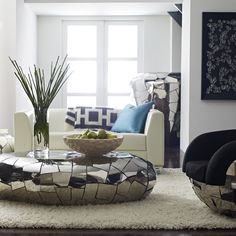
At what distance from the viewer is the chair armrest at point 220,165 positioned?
2969 mm

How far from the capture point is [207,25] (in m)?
6.12

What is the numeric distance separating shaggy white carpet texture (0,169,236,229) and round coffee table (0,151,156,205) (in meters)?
0.07

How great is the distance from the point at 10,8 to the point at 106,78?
2345 millimetres

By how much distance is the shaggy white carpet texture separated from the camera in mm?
2936

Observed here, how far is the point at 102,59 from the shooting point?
27.6 feet

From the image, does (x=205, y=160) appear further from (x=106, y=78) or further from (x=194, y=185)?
(x=106, y=78)

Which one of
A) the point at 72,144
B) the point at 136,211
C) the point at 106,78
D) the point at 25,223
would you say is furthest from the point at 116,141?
the point at 106,78

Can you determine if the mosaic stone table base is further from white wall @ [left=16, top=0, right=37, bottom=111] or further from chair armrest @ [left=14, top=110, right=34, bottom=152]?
white wall @ [left=16, top=0, right=37, bottom=111]

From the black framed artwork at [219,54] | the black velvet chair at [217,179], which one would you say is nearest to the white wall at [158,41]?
the black framed artwork at [219,54]

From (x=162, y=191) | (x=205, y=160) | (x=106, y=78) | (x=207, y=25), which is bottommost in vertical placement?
(x=162, y=191)

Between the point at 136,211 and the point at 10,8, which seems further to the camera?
the point at 10,8

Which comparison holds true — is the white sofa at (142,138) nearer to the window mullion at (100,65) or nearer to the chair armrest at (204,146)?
the chair armrest at (204,146)

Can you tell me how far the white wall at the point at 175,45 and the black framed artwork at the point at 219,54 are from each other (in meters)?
1.92

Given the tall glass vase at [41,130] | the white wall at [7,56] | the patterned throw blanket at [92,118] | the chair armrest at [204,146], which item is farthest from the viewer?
the white wall at [7,56]
